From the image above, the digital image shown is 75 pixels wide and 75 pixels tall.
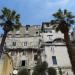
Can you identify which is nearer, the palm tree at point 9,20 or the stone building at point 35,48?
the palm tree at point 9,20

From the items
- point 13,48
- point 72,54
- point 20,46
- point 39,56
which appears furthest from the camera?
point 20,46

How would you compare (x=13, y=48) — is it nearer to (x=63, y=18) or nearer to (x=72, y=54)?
(x=63, y=18)

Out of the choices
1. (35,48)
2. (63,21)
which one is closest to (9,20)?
(63,21)

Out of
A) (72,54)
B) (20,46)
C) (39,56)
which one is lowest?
(72,54)

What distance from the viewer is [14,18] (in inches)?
1437

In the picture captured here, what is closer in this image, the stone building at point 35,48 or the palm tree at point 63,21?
the palm tree at point 63,21

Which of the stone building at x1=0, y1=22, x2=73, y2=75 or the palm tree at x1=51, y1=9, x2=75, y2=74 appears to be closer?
the palm tree at x1=51, y1=9, x2=75, y2=74

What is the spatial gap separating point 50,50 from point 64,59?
421 centimetres

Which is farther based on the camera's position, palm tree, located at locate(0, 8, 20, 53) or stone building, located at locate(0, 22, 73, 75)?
stone building, located at locate(0, 22, 73, 75)

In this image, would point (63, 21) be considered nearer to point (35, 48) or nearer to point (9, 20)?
point (9, 20)

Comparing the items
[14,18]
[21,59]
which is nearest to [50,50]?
[21,59]

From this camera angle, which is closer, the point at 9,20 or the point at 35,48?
the point at 9,20

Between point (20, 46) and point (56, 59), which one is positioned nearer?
point (56, 59)

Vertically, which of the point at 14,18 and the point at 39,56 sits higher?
the point at 14,18
